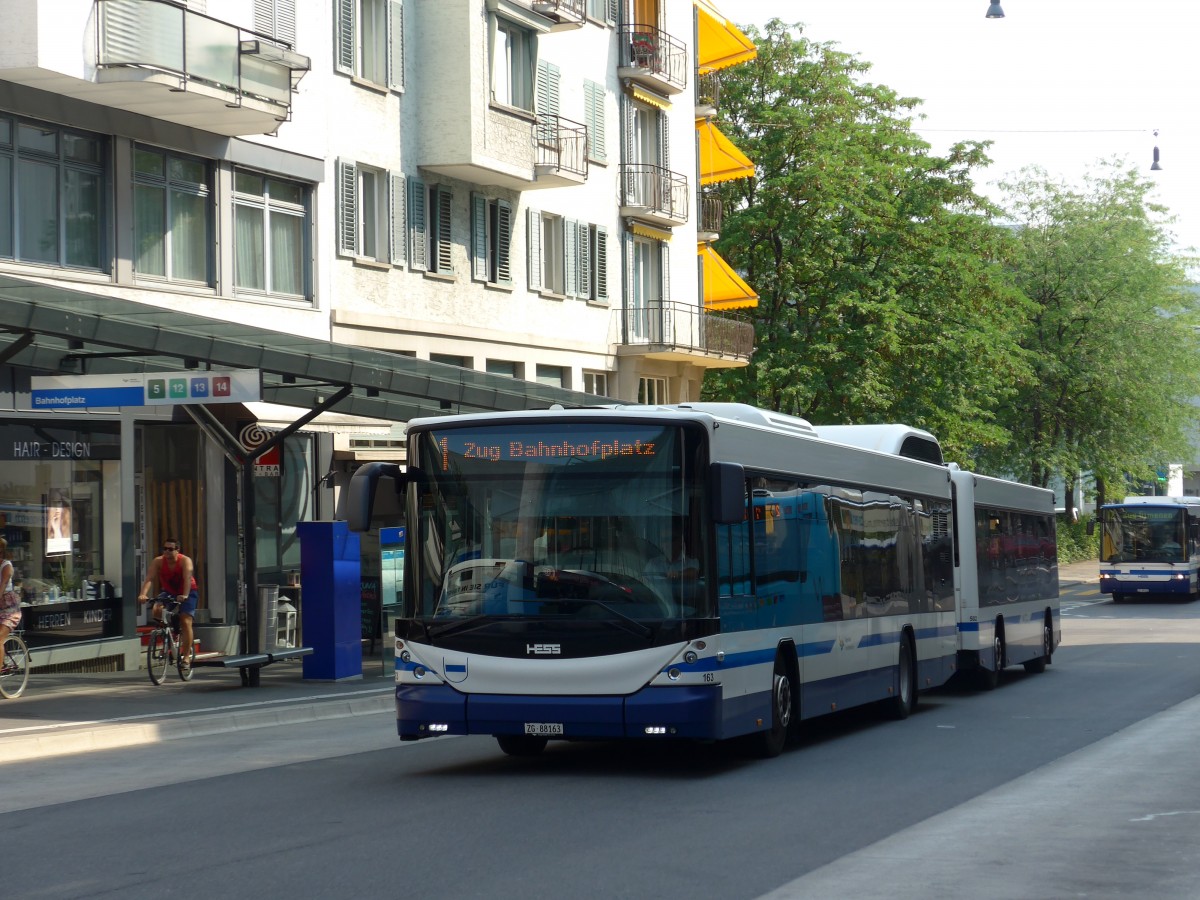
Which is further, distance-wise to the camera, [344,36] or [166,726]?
[344,36]

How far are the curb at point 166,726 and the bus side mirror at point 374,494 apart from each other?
408 cm

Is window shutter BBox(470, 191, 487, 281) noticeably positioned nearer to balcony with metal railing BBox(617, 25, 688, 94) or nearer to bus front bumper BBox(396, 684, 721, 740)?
balcony with metal railing BBox(617, 25, 688, 94)

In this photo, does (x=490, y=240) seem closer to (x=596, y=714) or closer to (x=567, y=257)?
(x=567, y=257)

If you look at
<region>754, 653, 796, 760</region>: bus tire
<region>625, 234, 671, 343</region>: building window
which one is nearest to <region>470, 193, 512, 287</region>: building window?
<region>625, 234, 671, 343</region>: building window

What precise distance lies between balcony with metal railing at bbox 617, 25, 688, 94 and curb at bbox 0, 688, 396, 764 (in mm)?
23359

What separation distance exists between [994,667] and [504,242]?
15.4m

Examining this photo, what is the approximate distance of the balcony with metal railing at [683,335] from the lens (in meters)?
40.8

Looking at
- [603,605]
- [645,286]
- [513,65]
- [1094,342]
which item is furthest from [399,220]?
[1094,342]

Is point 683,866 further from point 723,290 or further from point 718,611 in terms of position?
point 723,290

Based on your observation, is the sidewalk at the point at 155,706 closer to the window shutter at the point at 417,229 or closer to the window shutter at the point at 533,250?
the window shutter at the point at 417,229

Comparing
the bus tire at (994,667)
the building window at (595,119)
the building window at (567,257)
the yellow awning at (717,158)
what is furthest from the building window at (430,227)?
the yellow awning at (717,158)

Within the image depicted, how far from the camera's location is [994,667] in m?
23.5

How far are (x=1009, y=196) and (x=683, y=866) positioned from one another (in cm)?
6342

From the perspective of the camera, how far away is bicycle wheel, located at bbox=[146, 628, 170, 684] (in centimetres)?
2178
